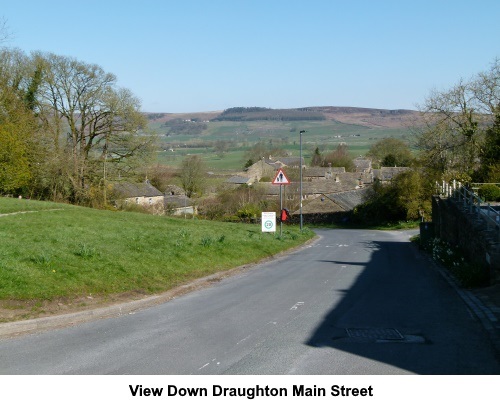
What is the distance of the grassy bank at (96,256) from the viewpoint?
12.8 meters

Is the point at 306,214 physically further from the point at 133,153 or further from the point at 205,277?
the point at 205,277

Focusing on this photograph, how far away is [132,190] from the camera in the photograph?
63.9m

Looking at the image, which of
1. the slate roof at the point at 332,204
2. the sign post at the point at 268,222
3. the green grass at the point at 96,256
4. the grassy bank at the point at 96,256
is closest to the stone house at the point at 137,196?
the slate roof at the point at 332,204

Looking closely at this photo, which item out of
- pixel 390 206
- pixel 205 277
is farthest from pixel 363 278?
pixel 390 206

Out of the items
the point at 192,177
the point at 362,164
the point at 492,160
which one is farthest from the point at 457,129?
the point at 362,164

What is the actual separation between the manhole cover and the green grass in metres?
5.42

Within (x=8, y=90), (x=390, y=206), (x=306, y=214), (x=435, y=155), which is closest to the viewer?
(x=8, y=90)

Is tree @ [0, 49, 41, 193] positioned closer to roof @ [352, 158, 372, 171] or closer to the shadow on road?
the shadow on road

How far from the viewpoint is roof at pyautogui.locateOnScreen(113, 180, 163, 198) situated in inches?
2099

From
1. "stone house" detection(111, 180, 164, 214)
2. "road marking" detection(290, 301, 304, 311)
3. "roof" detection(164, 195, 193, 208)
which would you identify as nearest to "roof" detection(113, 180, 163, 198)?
"stone house" detection(111, 180, 164, 214)

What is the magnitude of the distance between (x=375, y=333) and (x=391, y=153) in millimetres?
100466

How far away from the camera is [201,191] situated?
83.1m

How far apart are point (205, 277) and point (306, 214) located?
52.4 metres

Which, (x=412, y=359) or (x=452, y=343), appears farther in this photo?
(x=452, y=343)
